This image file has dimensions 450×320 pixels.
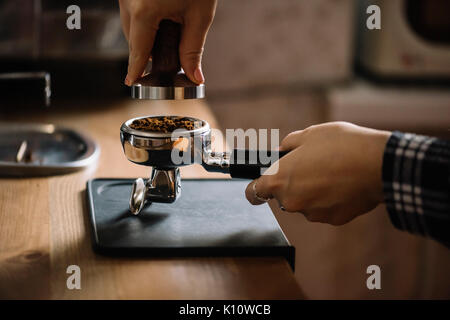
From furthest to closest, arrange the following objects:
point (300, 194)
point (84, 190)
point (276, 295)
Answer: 1. point (84, 190)
2. point (300, 194)
3. point (276, 295)

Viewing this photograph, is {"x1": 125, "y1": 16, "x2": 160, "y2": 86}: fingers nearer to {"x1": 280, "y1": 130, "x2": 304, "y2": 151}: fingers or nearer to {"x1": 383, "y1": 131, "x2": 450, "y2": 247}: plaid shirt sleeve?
{"x1": 280, "y1": 130, "x2": 304, "y2": 151}: fingers

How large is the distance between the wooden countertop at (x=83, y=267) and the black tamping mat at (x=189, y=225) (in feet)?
0.04

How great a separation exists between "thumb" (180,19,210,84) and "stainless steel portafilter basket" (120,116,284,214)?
2.4 inches

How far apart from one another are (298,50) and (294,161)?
952 millimetres

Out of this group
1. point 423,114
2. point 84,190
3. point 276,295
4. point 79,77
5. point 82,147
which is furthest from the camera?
point 423,114

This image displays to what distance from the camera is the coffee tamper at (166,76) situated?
2.11 ft

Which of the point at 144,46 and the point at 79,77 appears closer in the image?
the point at 144,46

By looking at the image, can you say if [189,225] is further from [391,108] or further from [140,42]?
[391,108]

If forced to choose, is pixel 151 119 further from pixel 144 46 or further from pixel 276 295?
pixel 276 295

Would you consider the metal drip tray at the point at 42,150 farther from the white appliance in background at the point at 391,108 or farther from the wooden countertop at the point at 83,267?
the white appliance in background at the point at 391,108

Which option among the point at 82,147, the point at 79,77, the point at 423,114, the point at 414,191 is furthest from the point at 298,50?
the point at 414,191

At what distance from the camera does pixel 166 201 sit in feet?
2.32

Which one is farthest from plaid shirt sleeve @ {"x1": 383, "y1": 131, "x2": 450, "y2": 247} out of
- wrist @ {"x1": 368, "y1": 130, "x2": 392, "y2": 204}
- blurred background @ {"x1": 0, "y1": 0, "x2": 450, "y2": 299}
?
blurred background @ {"x1": 0, "y1": 0, "x2": 450, "y2": 299}

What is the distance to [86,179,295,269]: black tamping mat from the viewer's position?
61cm
